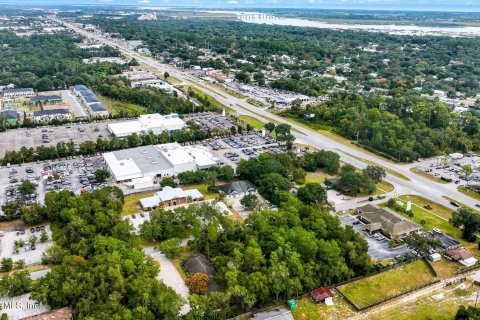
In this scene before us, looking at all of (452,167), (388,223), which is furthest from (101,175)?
(452,167)

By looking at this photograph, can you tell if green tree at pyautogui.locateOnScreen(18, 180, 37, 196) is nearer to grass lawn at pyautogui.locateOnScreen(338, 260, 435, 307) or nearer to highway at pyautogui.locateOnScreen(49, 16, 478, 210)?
grass lawn at pyautogui.locateOnScreen(338, 260, 435, 307)

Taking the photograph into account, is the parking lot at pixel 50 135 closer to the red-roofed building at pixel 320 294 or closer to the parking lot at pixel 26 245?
the parking lot at pixel 26 245

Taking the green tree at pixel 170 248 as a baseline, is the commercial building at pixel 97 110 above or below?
below

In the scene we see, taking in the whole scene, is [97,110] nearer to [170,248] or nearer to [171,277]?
[170,248]

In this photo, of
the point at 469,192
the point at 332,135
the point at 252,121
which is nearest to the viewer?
the point at 469,192

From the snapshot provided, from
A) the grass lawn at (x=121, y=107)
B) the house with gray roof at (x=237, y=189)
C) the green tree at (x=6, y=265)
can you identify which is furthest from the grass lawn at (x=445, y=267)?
the grass lawn at (x=121, y=107)

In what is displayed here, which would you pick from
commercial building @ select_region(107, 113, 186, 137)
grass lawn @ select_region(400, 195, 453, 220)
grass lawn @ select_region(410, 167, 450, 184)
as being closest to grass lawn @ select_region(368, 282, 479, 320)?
grass lawn @ select_region(400, 195, 453, 220)
